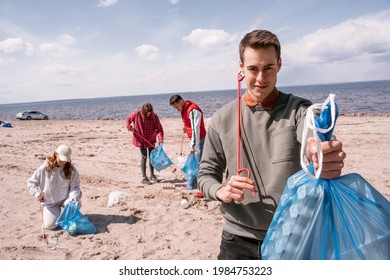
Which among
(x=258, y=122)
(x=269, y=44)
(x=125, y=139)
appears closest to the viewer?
(x=269, y=44)

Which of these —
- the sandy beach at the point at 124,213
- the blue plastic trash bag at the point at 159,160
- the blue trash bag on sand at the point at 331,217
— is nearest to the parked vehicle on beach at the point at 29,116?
the sandy beach at the point at 124,213

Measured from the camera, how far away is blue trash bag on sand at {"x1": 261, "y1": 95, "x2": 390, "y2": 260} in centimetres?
116

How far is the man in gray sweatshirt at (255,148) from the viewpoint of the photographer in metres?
1.49

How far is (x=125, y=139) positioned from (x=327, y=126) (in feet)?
38.1

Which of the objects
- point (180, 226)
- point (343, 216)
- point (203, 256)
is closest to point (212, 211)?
point (180, 226)

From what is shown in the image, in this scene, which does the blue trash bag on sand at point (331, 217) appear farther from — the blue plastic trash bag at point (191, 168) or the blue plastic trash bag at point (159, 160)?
the blue plastic trash bag at point (159, 160)

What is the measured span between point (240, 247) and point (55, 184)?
375 cm

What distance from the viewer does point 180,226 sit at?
14.1ft

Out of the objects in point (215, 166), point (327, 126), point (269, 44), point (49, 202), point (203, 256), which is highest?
point (269, 44)

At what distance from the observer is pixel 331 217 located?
1228mm

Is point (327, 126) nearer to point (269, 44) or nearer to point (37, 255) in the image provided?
point (269, 44)

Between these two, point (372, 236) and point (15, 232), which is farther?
point (15, 232)

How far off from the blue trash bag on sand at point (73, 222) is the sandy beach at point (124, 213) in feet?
0.32

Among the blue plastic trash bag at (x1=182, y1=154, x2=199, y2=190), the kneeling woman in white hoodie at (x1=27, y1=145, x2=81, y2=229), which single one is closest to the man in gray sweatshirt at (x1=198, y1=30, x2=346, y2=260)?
the kneeling woman in white hoodie at (x1=27, y1=145, x2=81, y2=229)
